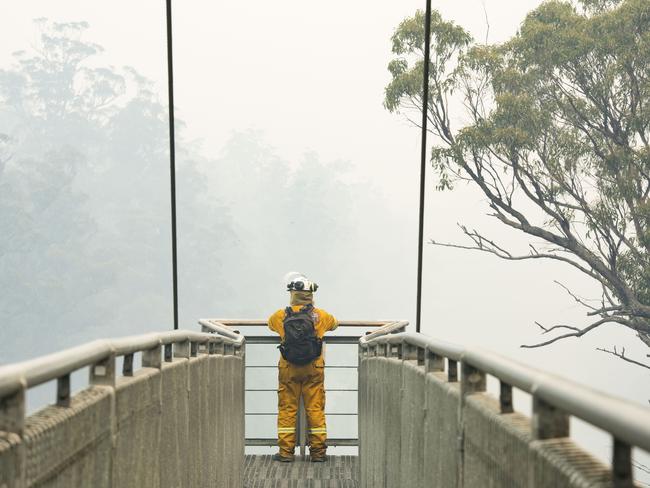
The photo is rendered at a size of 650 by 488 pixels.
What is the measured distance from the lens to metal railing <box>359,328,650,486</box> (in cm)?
104

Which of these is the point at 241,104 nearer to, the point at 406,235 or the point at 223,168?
the point at 223,168

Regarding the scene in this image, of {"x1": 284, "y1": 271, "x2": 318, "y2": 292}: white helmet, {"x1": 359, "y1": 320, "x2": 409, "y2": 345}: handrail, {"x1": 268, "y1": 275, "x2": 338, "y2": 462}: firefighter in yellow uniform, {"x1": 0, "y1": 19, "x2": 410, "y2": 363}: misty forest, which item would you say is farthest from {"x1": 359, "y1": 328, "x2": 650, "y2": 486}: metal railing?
{"x1": 0, "y1": 19, "x2": 410, "y2": 363}: misty forest

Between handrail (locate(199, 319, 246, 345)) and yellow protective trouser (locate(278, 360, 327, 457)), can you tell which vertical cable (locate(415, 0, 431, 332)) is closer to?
handrail (locate(199, 319, 246, 345))

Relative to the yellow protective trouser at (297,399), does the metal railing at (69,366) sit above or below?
above

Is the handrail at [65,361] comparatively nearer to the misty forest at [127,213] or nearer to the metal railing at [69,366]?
the metal railing at [69,366]

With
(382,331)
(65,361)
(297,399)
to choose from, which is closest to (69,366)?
(65,361)

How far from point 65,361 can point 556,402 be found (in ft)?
2.14

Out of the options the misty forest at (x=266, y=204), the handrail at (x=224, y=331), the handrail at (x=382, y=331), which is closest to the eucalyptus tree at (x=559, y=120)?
the misty forest at (x=266, y=204)

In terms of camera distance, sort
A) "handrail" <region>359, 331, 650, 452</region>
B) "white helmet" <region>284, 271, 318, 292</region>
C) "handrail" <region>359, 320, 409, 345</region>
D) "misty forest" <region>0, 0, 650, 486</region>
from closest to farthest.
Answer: "handrail" <region>359, 331, 650, 452</region>, "handrail" <region>359, 320, 409, 345</region>, "white helmet" <region>284, 271, 318, 292</region>, "misty forest" <region>0, 0, 650, 486</region>

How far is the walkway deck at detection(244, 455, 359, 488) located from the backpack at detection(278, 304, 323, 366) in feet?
2.25

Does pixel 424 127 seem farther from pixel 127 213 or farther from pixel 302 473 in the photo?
pixel 127 213

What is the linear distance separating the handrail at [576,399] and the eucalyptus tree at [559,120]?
17252 mm

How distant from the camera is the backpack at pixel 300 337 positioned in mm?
6953

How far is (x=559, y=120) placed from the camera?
66.0 ft
